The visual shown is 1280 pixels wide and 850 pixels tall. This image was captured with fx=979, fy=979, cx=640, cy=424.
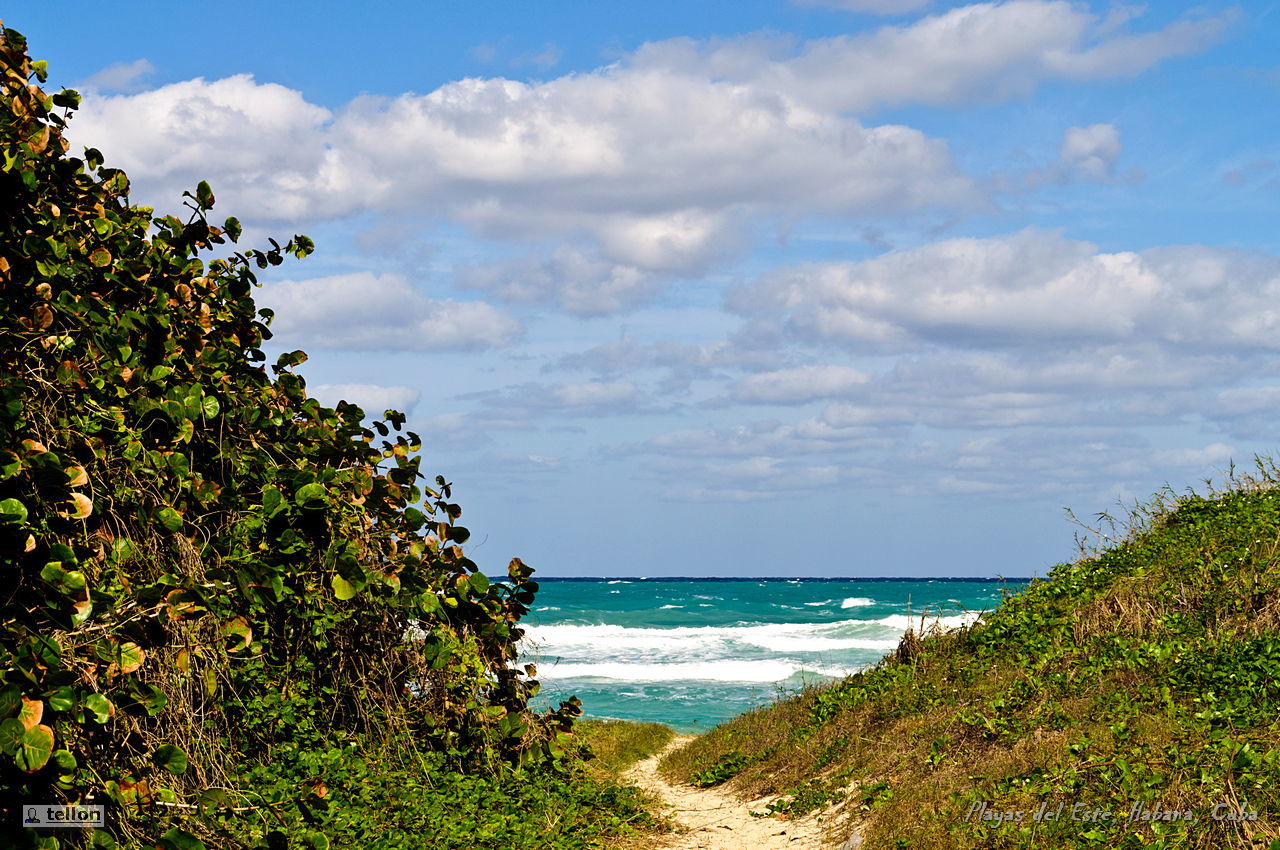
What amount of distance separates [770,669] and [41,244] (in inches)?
1282

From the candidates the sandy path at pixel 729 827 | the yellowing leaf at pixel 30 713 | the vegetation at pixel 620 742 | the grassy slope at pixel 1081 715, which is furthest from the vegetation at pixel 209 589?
the vegetation at pixel 620 742

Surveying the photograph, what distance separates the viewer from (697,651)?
43438 millimetres

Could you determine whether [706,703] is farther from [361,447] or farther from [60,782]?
[60,782]

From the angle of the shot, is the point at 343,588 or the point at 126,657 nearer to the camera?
the point at 126,657

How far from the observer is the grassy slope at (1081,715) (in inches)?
282

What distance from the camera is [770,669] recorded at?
35.8 meters

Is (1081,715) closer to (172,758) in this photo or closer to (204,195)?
(172,758)

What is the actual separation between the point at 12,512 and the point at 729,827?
26.1 feet

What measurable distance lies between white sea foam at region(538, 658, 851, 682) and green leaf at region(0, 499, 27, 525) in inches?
1187

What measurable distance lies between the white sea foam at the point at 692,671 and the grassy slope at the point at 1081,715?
19.3 meters

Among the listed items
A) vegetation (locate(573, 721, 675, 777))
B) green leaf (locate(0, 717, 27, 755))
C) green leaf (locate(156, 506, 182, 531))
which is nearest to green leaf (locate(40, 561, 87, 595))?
green leaf (locate(0, 717, 27, 755))

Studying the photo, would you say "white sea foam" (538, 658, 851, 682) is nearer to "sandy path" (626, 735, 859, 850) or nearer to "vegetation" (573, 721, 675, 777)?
"vegetation" (573, 721, 675, 777)

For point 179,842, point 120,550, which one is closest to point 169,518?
point 120,550
